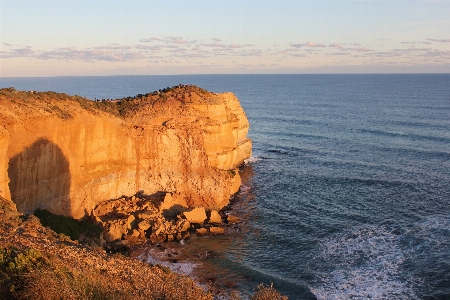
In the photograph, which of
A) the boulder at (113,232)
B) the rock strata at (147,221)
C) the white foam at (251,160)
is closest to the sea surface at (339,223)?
the white foam at (251,160)

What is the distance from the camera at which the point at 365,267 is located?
105ft

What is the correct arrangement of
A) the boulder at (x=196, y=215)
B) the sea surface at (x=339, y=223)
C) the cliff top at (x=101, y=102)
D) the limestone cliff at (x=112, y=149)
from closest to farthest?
the sea surface at (x=339, y=223) < the limestone cliff at (x=112, y=149) < the cliff top at (x=101, y=102) < the boulder at (x=196, y=215)

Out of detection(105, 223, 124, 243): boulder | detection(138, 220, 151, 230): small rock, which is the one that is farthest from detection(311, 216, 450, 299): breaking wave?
detection(105, 223, 124, 243): boulder

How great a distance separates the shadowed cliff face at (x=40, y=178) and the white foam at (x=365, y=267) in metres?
19.2

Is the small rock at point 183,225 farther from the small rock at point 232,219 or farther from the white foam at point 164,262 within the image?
the small rock at point 232,219

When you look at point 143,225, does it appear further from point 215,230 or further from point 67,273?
point 67,273

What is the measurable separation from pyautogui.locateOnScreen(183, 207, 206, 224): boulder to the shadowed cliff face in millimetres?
9962

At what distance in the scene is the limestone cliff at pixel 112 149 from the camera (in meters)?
31.0

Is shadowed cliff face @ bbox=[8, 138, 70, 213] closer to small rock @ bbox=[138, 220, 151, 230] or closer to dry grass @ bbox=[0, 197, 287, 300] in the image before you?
small rock @ bbox=[138, 220, 151, 230]

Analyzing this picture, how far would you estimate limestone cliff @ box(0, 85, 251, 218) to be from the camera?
31.0 metres

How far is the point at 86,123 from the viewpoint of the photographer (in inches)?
1455

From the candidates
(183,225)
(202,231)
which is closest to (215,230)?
(202,231)

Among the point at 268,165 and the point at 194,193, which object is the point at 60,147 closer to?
the point at 194,193

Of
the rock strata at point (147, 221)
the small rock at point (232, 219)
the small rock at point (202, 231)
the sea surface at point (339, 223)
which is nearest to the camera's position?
the sea surface at point (339, 223)
